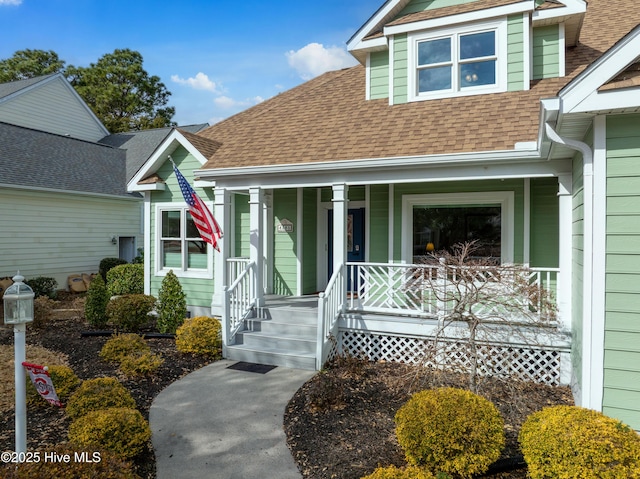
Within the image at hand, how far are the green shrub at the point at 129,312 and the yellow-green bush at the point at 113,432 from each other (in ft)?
17.6

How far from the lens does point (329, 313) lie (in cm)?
695

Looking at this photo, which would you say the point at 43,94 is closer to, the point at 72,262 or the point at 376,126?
the point at 72,262

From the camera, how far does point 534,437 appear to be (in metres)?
3.38

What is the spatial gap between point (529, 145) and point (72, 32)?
2307 cm

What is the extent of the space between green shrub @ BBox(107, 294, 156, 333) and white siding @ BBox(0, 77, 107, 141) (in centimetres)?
1476

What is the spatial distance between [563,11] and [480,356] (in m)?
6.23

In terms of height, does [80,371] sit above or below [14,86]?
below

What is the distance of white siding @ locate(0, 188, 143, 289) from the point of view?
44.1 ft

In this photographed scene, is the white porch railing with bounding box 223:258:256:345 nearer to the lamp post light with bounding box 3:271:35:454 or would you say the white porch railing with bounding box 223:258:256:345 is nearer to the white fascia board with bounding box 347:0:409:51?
the lamp post light with bounding box 3:271:35:454

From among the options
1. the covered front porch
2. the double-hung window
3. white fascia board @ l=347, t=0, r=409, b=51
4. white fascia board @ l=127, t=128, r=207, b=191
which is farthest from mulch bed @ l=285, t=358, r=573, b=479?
white fascia board @ l=347, t=0, r=409, b=51

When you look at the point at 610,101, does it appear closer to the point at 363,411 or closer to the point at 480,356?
the point at 480,356

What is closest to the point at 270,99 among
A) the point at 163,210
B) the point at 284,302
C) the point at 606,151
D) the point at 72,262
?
the point at 163,210

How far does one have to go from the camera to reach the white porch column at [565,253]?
19.7 ft

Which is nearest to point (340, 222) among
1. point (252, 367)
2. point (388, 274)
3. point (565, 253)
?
point (388, 274)
